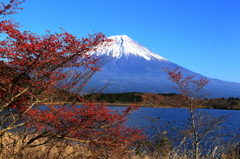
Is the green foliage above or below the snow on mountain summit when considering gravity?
below

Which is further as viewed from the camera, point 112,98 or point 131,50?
point 131,50

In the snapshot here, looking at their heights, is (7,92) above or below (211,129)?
above

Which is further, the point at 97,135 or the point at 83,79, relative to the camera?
the point at 83,79

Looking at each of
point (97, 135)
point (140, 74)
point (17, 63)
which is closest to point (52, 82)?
point (17, 63)

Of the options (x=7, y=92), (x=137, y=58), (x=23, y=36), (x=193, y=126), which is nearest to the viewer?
(x=23, y=36)

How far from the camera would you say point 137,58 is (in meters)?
142

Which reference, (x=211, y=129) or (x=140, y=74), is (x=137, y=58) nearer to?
(x=140, y=74)

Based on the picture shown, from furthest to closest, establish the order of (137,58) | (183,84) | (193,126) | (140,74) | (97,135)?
(137,58)
(140,74)
(183,84)
(193,126)
(97,135)

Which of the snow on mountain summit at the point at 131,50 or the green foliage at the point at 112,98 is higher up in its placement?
the snow on mountain summit at the point at 131,50

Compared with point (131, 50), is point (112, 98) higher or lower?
lower

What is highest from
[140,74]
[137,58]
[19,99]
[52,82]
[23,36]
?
[137,58]

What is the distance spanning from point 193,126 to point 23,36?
422 centimetres

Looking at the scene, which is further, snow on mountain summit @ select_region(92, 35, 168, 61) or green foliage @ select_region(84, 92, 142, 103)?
snow on mountain summit @ select_region(92, 35, 168, 61)

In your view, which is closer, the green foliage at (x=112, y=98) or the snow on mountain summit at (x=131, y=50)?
the green foliage at (x=112, y=98)
